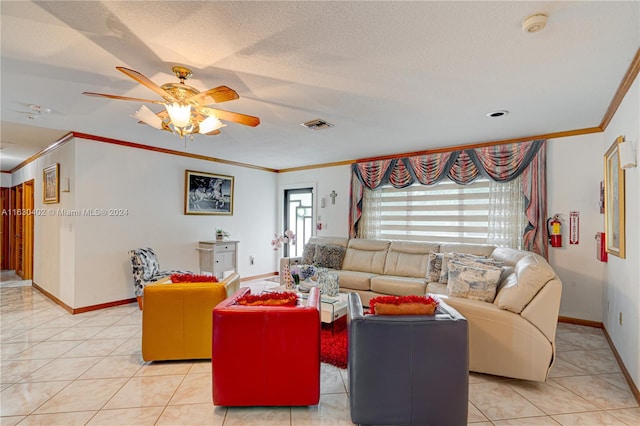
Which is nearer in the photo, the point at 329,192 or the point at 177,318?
the point at 177,318

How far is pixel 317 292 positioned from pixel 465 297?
1.40 meters

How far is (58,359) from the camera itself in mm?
2826

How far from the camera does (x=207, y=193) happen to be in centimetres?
564

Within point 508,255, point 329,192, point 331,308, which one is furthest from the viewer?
point 329,192

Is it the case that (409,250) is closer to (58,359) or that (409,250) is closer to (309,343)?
(309,343)

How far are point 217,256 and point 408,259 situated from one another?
10.3 ft

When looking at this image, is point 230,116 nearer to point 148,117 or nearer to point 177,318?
point 148,117

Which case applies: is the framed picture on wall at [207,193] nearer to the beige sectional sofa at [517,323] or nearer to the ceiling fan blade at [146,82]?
the ceiling fan blade at [146,82]

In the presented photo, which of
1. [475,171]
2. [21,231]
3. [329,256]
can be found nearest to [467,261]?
[475,171]

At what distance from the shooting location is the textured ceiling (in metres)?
1.71

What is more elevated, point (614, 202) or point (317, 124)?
point (317, 124)

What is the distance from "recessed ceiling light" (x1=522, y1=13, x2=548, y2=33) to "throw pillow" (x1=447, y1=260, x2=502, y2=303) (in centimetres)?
191

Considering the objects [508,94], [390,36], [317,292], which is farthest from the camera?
[508,94]

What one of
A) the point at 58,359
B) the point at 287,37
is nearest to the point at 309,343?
the point at 287,37
